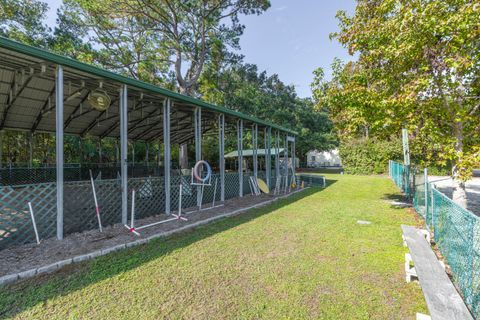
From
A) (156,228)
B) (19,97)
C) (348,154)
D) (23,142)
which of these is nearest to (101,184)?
(156,228)

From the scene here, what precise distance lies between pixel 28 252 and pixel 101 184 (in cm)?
168

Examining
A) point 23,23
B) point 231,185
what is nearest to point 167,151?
point 231,185

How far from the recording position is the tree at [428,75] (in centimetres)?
461

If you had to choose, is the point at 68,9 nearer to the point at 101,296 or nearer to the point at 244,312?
the point at 101,296

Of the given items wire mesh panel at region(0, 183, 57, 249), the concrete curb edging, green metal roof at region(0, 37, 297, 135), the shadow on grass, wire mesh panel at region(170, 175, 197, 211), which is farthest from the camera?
wire mesh panel at region(170, 175, 197, 211)

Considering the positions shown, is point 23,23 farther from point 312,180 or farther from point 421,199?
point 421,199

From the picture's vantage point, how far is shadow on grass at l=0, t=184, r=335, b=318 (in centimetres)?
251

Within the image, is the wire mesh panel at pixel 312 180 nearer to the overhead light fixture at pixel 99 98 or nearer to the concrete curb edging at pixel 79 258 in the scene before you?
the concrete curb edging at pixel 79 258

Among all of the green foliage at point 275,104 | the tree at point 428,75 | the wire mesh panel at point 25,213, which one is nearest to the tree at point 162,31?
the green foliage at point 275,104

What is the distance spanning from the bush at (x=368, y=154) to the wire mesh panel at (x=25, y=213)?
22550 mm

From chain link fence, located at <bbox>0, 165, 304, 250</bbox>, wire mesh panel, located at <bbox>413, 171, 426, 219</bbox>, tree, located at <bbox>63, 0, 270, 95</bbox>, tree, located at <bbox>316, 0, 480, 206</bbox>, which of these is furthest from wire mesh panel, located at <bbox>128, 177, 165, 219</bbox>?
tree, located at <bbox>63, 0, 270, 95</bbox>

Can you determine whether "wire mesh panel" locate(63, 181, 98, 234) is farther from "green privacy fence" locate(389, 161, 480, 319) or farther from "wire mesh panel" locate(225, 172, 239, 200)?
"green privacy fence" locate(389, 161, 480, 319)

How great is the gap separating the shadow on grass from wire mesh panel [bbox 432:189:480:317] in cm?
375

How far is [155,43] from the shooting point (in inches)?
593
